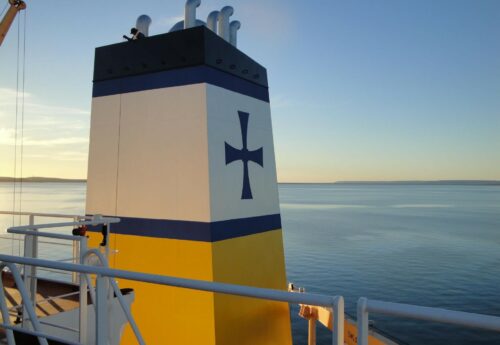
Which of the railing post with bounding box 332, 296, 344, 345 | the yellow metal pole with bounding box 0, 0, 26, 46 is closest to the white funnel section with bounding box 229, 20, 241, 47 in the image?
the railing post with bounding box 332, 296, 344, 345

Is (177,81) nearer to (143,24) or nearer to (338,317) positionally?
(143,24)

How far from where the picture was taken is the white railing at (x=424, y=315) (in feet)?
4.89

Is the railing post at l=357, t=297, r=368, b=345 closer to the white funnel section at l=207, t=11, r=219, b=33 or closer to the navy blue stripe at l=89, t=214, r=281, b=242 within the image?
the navy blue stripe at l=89, t=214, r=281, b=242

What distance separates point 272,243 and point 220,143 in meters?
2.09

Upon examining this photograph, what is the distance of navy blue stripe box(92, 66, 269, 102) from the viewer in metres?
5.14

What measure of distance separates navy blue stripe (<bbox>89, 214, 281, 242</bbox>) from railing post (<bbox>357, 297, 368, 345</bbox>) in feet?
10.5

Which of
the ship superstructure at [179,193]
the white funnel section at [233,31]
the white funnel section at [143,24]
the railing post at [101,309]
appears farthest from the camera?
the white funnel section at [233,31]

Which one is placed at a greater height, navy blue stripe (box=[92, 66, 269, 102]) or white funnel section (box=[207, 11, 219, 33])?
white funnel section (box=[207, 11, 219, 33])

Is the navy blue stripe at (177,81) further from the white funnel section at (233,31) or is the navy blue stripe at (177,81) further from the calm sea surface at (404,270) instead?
the calm sea surface at (404,270)

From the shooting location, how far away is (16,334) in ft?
11.9

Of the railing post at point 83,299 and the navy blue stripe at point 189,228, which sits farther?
the navy blue stripe at point 189,228

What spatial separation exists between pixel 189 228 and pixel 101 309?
7.72 ft

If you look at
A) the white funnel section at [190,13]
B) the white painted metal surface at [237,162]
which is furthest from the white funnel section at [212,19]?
the white painted metal surface at [237,162]

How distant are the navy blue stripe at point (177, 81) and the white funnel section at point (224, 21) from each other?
82cm
